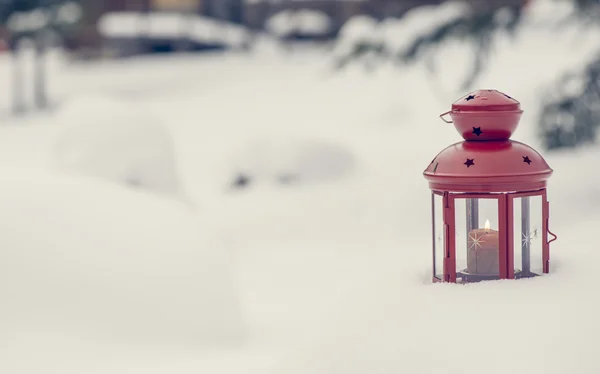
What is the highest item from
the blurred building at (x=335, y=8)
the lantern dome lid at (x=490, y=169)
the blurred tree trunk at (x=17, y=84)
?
the blurred building at (x=335, y=8)

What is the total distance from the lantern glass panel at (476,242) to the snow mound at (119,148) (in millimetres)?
5282

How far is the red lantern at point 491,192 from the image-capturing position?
3.54 m

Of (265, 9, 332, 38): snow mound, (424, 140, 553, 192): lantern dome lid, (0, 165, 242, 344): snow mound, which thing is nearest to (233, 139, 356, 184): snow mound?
(0, 165, 242, 344): snow mound

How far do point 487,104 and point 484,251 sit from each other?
610 mm

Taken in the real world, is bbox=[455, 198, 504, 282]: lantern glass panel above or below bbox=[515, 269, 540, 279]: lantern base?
above

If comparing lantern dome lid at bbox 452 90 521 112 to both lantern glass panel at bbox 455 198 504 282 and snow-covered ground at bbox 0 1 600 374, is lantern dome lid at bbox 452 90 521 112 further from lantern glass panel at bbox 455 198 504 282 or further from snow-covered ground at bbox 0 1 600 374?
snow-covered ground at bbox 0 1 600 374

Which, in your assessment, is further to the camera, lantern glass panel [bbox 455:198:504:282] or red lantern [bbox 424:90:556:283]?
lantern glass panel [bbox 455:198:504:282]

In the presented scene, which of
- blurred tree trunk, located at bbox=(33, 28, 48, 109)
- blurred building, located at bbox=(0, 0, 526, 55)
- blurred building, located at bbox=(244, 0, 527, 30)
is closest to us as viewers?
blurred tree trunk, located at bbox=(33, 28, 48, 109)

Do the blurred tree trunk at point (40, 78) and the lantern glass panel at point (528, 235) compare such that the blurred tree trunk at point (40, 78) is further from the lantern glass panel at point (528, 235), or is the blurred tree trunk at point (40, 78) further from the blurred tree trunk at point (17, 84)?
the lantern glass panel at point (528, 235)

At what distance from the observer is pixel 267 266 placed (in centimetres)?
921

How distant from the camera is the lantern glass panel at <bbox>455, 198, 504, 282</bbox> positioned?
3.70 meters

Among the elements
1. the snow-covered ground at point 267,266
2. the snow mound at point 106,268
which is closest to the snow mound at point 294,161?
the snow-covered ground at point 267,266

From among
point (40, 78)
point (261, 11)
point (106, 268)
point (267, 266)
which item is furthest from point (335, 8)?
point (106, 268)

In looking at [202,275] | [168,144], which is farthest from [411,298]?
[168,144]
